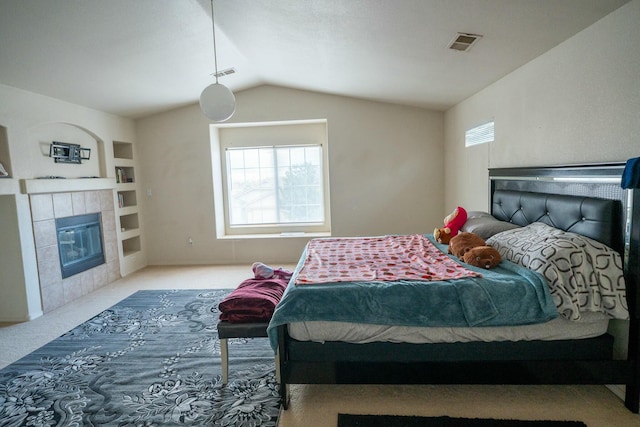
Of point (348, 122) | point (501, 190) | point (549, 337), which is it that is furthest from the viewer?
point (348, 122)

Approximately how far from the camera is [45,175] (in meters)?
3.59

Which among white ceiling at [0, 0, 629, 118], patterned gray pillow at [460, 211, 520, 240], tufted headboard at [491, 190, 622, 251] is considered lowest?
patterned gray pillow at [460, 211, 520, 240]

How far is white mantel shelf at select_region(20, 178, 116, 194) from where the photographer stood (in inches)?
130

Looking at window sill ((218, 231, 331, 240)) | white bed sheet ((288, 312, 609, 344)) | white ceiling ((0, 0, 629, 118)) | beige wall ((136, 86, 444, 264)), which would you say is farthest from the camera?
window sill ((218, 231, 331, 240))

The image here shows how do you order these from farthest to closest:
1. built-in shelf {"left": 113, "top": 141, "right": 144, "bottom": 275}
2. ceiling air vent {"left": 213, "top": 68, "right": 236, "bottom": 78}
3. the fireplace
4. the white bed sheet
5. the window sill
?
1. the window sill
2. built-in shelf {"left": 113, "top": 141, "right": 144, "bottom": 275}
3. ceiling air vent {"left": 213, "top": 68, "right": 236, "bottom": 78}
4. the fireplace
5. the white bed sheet

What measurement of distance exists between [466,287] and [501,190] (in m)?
1.72

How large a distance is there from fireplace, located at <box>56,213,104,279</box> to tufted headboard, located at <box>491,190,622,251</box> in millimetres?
4682

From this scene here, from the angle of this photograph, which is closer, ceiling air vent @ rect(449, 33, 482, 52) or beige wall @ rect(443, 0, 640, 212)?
beige wall @ rect(443, 0, 640, 212)

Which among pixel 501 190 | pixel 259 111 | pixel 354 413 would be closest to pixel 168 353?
pixel 354 413

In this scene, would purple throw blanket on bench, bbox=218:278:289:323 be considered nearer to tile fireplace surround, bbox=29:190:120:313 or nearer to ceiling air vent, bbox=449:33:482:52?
ceiling air vent, bbox=449:33:482:52

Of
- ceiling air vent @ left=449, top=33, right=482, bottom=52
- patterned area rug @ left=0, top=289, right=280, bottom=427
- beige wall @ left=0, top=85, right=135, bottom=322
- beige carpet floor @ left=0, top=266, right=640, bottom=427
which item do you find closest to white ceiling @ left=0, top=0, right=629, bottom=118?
ceiling air vent @ left=449, top=33, right=482, bottom=52

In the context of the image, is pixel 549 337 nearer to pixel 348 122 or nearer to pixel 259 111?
pixel 348 122

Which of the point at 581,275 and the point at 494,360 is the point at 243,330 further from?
the point at 581,275

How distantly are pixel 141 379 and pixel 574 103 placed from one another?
3.47 metres
